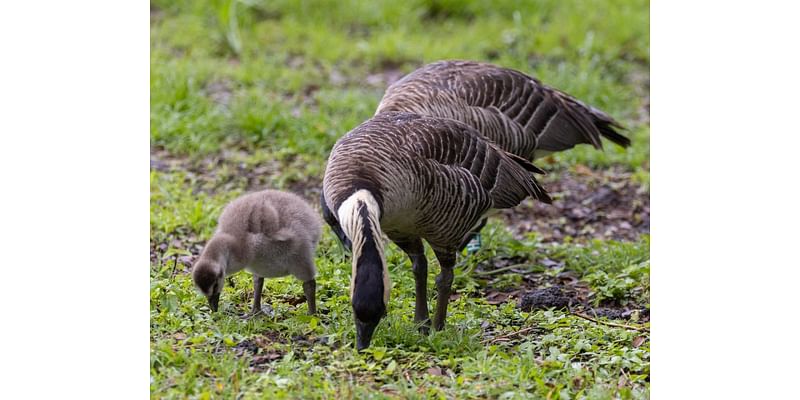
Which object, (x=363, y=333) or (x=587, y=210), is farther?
(x=587, y=210)

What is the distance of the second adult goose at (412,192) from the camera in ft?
17.7

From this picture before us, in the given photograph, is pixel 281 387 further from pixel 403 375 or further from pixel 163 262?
pixel 163 262

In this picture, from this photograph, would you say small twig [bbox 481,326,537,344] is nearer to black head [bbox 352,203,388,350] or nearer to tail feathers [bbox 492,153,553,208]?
tail feathers [bbox 492,153,553,208]

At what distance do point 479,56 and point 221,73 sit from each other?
11.1ft

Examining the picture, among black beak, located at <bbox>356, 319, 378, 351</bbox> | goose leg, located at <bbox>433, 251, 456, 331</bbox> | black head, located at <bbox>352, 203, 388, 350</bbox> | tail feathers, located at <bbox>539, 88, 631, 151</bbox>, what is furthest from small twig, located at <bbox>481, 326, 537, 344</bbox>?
tail feathers, located at <bbox>539, 88, 631, 151</bbox>

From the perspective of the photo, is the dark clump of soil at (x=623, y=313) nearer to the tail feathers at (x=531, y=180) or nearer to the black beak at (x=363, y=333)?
the tail feathers at (x=531, y=180)

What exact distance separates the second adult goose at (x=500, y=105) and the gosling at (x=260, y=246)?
1.25 meters

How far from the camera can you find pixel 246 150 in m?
10.4

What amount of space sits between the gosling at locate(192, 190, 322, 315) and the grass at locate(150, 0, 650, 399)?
0.26 meters

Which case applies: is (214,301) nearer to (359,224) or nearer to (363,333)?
(363,333)

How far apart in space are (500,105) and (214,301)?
2.81 meters

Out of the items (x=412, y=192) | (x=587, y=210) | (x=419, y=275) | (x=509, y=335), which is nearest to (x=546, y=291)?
(x=509, y=335)

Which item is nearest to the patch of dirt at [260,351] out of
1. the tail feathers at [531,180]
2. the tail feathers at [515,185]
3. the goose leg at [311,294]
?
the goose leg at [311,294]

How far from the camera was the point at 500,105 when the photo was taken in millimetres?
7875
